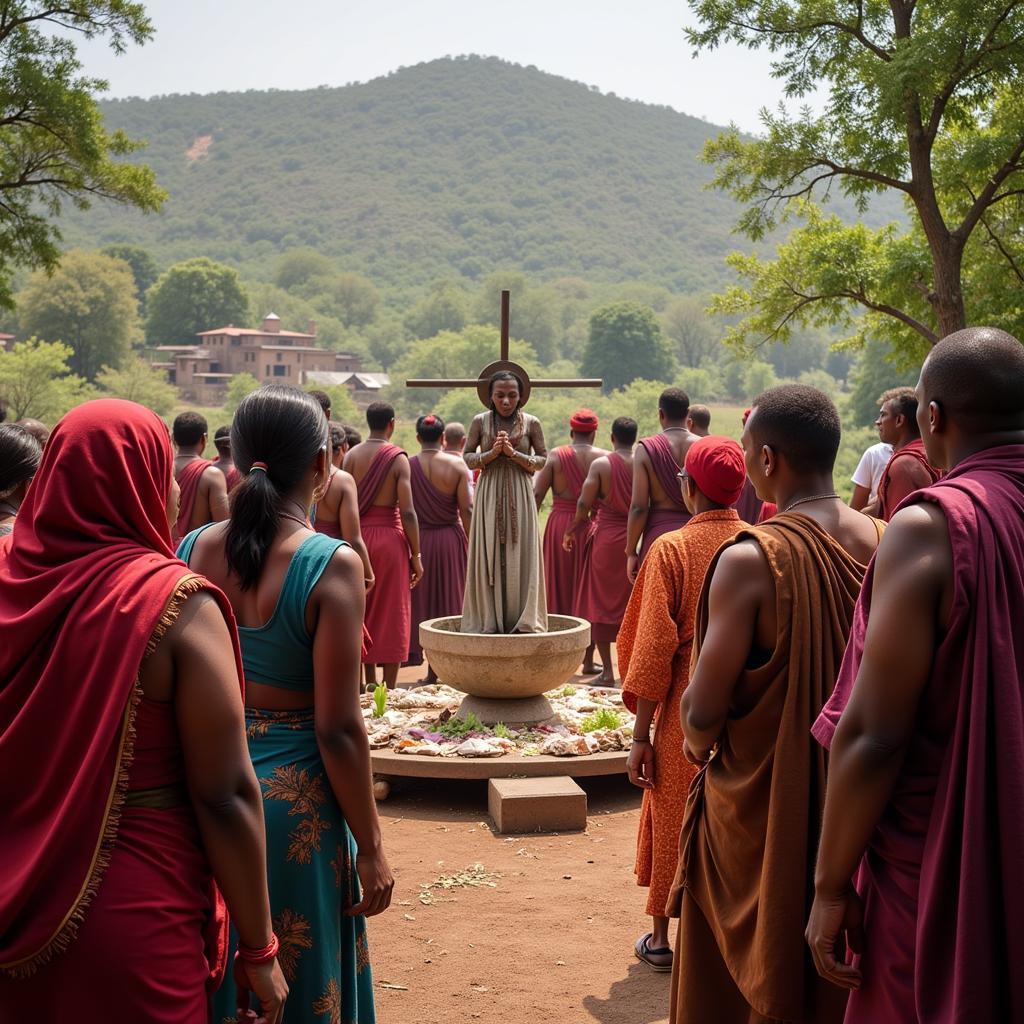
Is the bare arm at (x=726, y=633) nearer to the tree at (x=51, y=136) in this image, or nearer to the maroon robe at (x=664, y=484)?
the maroon robe at (x=664, y=484)

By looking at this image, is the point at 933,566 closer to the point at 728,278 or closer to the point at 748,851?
the point at 748,851

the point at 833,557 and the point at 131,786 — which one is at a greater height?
the point at 833,557

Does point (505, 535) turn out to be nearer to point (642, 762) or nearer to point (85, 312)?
point (642, 762)

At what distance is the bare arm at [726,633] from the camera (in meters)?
3.02

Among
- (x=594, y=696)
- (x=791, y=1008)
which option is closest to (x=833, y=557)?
(x=791, y=1008)

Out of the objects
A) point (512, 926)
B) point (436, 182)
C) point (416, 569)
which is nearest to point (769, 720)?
point (512, 926)

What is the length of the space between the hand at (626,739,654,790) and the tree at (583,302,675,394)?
3746 inches

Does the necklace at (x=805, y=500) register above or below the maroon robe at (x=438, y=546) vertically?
above

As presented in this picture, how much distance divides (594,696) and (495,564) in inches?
60.3

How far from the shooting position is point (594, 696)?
8562mm

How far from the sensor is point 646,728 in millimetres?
4207

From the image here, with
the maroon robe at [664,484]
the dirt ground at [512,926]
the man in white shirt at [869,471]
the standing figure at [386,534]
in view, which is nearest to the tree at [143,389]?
the standing figure at [386,534]

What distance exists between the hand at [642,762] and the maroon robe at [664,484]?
4.54 m

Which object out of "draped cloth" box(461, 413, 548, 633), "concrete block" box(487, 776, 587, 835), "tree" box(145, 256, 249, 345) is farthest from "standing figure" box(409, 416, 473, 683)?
"tree" box(145, 256, 249, 345)
